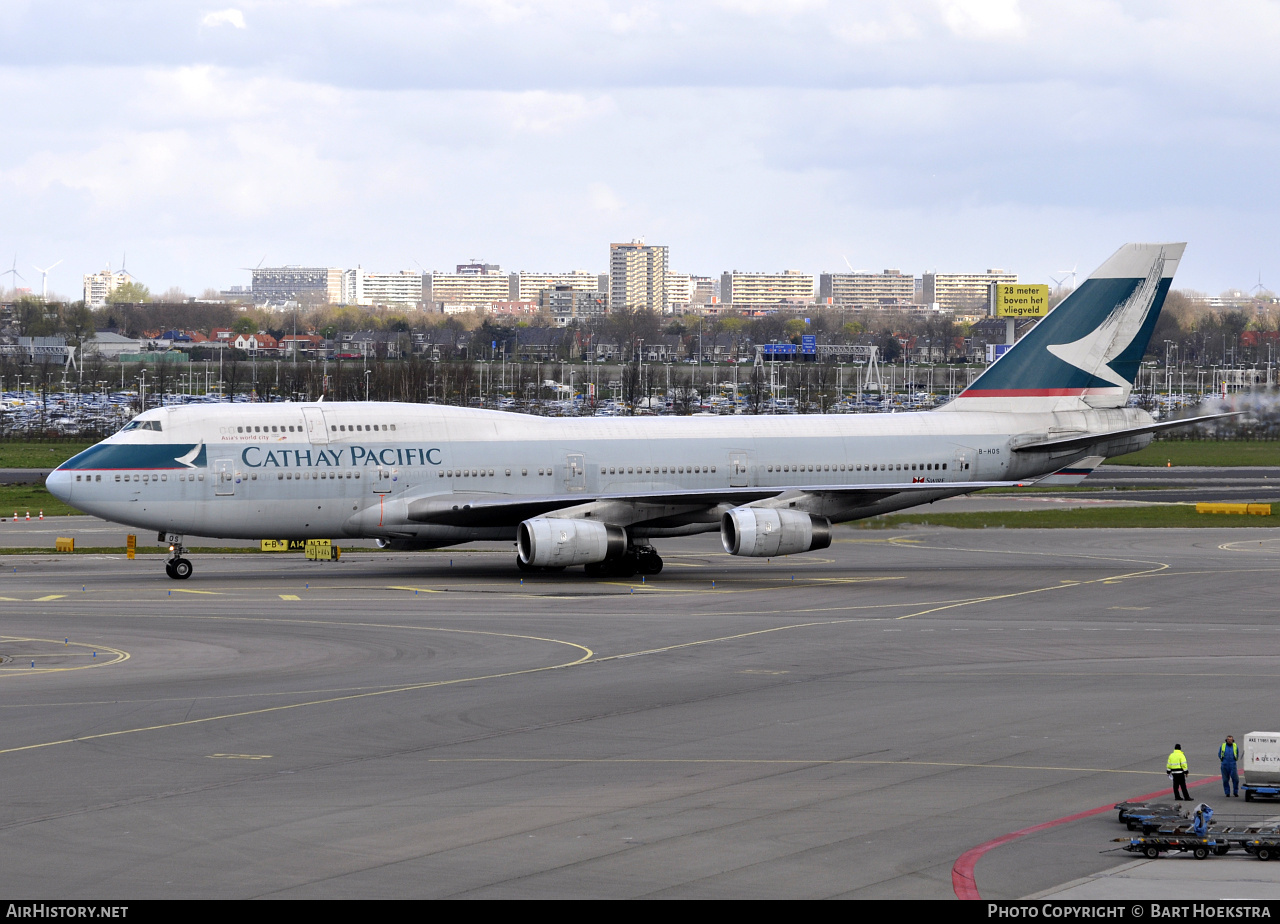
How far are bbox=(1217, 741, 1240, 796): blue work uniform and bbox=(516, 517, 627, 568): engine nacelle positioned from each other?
29354 millimetres

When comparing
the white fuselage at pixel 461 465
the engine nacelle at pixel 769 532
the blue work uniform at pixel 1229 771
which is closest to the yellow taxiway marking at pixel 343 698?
the engine nacelle at pixel 769 532

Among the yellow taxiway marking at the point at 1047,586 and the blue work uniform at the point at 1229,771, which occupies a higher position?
the blue work uniform at the point at 1229,771

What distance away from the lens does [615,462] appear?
5450 cm

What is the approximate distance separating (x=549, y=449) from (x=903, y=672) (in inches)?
908

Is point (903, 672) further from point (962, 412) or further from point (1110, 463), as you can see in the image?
point (1110, 463)

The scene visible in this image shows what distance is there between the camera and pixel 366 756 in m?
25.2

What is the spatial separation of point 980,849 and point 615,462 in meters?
35.9

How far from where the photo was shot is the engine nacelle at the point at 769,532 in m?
50.4

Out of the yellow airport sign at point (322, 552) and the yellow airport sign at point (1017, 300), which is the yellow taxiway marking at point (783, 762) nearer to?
the yellow airport sign at point (322, 552)

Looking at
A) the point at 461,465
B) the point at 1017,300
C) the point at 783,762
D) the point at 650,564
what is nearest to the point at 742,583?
the point at 650,564

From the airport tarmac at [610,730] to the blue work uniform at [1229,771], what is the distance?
282mm

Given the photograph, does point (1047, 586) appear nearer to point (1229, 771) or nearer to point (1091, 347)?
point (1091, 347)

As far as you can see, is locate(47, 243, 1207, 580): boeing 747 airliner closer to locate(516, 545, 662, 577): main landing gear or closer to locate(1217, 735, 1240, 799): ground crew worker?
locate(516, 545, 662, 577): main landing gear

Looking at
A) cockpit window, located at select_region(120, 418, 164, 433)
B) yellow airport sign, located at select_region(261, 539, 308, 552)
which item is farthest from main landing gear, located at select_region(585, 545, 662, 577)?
yellow airport sign, located at select_region(261, 539, 308, 552)
